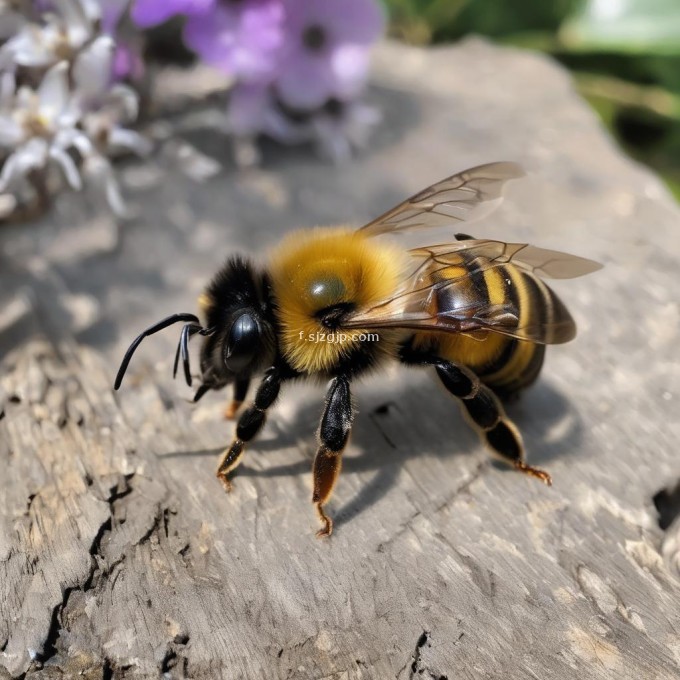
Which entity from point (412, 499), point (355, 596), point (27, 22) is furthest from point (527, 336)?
point (27, 22)

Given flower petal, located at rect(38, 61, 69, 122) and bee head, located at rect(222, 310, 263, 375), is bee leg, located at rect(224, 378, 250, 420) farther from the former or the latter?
flower petal, located at rect(38, 61, 69, 122)

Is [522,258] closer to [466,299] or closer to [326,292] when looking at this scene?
[466,299]

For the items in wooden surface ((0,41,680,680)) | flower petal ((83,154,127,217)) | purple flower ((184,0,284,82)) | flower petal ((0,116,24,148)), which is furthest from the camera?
purple flower ((184,0,284,82))

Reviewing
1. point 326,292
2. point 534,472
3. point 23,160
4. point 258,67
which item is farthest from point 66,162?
point 534,472

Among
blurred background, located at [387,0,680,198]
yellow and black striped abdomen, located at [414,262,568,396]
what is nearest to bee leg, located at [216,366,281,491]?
yellow and black striped abdomen, located at [414,262,568,396]

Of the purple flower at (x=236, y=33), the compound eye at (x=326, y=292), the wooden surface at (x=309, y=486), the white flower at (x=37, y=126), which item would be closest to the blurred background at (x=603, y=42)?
the wooden surface at (x=309, y=486)

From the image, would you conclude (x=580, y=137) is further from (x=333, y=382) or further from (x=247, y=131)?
(x=333, y=382)
